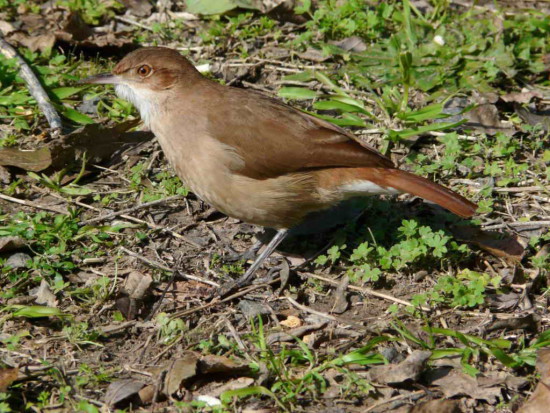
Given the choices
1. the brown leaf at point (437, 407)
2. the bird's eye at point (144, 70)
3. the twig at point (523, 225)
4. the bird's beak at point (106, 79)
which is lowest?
Result: the brown leaf at point (437, 407)

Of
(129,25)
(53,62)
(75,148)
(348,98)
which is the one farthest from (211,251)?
(129,25)

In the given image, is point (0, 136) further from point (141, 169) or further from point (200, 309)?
point (200, 309)

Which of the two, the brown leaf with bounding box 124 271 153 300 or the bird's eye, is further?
the bird's eye

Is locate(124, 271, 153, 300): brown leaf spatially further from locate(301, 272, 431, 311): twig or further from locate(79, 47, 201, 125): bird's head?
locate(79, 47, 201, 125): bird's head

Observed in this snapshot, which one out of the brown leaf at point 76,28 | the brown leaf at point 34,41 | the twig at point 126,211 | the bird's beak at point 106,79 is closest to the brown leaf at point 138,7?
the brown leaf at point 76,28

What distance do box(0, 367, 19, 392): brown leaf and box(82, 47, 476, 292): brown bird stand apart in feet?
5.63

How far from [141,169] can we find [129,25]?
225cm

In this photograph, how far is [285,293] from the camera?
17.9 ft

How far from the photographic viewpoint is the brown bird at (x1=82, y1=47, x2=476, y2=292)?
545 centimetres

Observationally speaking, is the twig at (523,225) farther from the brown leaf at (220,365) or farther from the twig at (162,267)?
the brown leaf at (220,365)

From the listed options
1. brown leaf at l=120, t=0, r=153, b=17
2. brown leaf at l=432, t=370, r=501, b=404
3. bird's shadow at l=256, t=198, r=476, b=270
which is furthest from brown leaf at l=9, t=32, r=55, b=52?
brown leaf at l=432, t=370, r=501, b=404

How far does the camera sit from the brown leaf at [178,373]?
4.36m

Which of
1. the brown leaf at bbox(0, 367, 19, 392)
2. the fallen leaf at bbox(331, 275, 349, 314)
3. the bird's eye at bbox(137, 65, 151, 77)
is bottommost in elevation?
the fallen leaf at bbox(331, 275, 349, 314)

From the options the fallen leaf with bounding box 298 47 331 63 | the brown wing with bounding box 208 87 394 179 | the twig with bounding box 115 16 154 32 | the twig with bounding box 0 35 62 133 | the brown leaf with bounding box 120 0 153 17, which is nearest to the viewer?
the brown wing with bounding box 208 87 394 179
